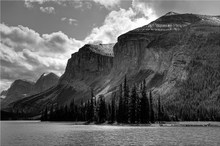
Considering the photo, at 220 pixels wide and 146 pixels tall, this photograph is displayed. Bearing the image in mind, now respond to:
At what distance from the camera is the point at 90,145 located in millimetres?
43656

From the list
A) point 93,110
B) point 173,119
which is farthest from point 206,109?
point 93,110

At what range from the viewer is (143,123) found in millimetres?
125562

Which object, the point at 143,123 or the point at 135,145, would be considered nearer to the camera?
the point at 135,145

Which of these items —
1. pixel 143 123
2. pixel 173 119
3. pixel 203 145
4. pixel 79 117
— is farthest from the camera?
pixel 79 117

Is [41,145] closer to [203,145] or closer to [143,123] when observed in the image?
[203,145]

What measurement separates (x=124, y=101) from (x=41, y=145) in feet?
297

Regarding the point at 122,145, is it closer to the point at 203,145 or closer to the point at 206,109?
the point at 203,145

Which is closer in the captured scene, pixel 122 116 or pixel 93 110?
pixel 122 116

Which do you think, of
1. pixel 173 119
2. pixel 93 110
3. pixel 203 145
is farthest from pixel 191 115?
pixel 203 145

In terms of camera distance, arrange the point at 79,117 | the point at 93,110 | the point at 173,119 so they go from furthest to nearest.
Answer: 1. the point at 79,117
2. the point at 173,119
3. the point at 93,110

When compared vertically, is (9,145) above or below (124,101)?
below

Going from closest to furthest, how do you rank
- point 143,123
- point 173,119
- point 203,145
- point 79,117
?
point 203,145, point 143,123, point 173,119, point 79,117

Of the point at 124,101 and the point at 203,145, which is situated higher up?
the point at 124,101

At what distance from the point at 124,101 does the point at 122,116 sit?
22.4 feet
